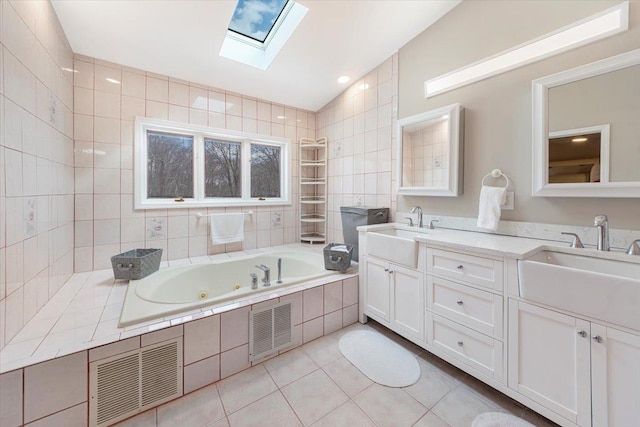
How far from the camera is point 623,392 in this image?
0.98m

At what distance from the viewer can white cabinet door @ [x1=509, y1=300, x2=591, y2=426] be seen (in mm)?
1071

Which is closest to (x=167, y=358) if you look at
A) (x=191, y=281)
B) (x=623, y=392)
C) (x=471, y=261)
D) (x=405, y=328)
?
(x=191, y=281)

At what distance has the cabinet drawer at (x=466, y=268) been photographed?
4.40 feet

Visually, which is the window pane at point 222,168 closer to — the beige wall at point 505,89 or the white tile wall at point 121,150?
the white tile wall at point 121,150

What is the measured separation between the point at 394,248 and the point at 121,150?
259 cm

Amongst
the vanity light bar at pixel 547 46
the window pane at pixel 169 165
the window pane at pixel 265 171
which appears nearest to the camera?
the vanity light bar at pixel 547 46

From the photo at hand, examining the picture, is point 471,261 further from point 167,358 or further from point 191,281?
point 191,281

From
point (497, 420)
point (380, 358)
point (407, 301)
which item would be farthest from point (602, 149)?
point (380, 358)

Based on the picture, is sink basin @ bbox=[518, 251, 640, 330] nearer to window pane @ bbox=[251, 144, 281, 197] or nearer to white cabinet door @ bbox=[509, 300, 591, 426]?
white cabinet door @ bbox=[509, 300, 591, 426]

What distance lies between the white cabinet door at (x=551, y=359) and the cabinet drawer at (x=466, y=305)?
0.07 metres

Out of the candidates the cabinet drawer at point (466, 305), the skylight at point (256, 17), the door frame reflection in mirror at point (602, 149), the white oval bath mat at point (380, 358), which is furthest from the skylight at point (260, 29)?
the white oval bath mat at point (380, 358)

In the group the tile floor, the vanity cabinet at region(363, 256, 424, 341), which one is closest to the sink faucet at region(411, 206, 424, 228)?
the vanity cabinet at region(363, 256, 424, 341)

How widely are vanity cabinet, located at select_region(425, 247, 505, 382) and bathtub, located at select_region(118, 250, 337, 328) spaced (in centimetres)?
89

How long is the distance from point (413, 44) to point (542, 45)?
1.04 meters
